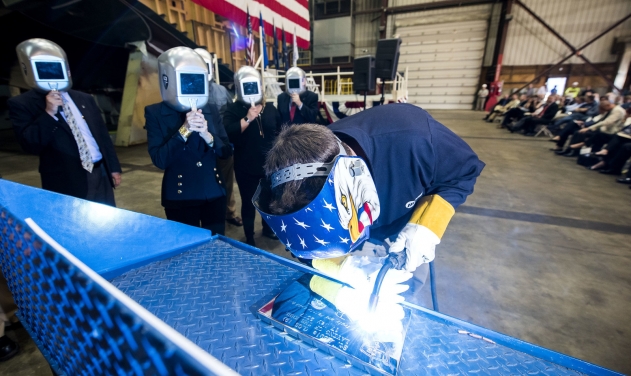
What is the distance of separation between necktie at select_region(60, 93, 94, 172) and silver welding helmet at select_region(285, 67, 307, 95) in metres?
1.72

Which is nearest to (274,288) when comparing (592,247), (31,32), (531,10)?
(592,247)

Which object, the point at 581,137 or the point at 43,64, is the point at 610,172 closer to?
the point at 581,137

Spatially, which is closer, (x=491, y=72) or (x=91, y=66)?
(x=91, y=66)

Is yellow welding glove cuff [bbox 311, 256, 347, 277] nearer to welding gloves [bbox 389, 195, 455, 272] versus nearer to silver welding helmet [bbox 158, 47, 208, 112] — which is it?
welding gloves [bbox 389, 195, 455, 272]

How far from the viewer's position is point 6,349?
4.91 feet

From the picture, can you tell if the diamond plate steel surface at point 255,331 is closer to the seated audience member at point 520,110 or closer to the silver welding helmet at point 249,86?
the silver welding helmet at point 249,86

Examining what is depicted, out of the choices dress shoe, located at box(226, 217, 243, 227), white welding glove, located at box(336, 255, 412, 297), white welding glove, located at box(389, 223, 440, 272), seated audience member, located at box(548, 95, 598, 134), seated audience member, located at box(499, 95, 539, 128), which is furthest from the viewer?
seated audience member, located at box(499, 95, 539, 128)

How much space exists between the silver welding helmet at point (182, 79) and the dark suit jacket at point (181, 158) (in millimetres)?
146

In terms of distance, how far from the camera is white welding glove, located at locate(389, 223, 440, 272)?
3.11ft

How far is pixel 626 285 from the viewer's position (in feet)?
7.06

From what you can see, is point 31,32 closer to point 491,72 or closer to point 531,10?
point 491,72

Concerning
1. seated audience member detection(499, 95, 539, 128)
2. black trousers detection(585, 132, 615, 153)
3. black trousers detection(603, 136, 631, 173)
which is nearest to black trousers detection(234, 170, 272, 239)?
black trousers detection(603, 136, 631, 173)

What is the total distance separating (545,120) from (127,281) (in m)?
11.3

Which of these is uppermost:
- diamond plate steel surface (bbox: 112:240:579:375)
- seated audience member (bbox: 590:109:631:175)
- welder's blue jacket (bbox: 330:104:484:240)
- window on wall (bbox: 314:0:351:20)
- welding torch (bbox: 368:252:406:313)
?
window on wall (bbox: 314:0:351:20)
